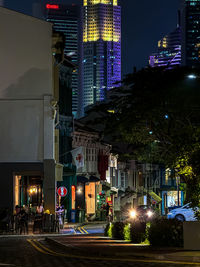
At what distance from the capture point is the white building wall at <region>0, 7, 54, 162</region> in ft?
135

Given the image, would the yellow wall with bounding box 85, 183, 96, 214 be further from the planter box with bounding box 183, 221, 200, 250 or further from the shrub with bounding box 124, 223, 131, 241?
the planter box with bounding box 183, 221, 200, 250

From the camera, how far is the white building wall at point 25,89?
41250 millimetres

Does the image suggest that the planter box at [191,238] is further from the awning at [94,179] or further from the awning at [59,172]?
the awning at [94,179]

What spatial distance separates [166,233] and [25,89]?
2195 centimetres

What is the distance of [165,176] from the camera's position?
101 m

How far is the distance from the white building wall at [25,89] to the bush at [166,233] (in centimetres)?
1954

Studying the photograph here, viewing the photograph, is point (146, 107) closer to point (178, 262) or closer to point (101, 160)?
point (178, 262)

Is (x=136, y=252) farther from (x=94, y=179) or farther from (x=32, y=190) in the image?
(x=32, y=190)

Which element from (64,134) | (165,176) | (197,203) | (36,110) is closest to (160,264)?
(197,203)

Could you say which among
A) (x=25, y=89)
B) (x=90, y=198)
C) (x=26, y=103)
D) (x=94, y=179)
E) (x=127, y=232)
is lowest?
(x=90, y=198)

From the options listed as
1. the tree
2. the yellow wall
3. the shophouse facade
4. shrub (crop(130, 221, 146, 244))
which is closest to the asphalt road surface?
shrub (crop(130, 221, 146, 244))

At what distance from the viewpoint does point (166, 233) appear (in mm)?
21766

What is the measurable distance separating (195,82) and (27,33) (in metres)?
19.8

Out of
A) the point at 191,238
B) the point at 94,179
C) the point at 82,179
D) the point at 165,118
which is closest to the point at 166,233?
the point at 191,238
